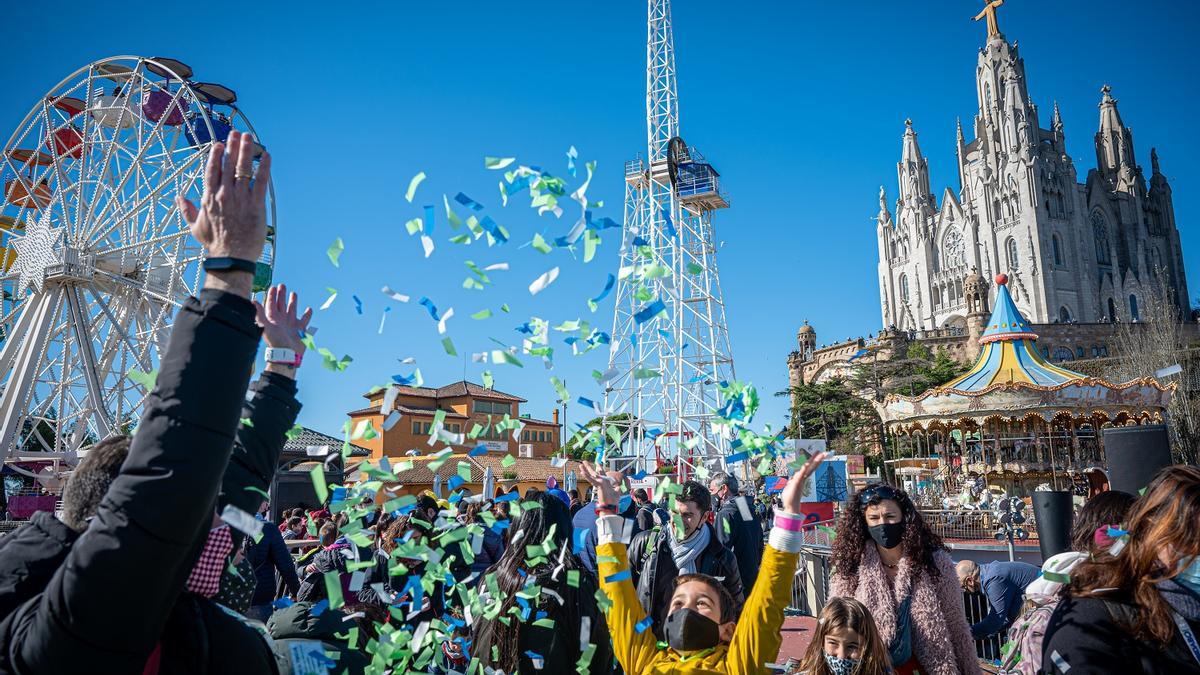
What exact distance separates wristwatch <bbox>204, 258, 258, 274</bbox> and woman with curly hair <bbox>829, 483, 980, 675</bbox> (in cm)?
293

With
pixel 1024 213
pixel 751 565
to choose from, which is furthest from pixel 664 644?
pixel 1024 213

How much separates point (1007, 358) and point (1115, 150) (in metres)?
71.5

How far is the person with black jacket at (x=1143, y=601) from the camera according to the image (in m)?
1.94

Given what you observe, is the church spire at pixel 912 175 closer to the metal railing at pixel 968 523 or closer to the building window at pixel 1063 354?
the building window at pixel 1063 354

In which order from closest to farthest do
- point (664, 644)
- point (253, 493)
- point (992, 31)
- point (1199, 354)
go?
1. point (253, 493)
2. point (664, 644)
3. point (1199, 354)
4. point (992, 31)

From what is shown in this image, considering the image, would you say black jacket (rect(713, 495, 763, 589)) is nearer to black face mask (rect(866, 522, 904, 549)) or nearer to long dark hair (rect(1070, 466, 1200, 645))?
black face mask (rect(866, 522, 904, 549))

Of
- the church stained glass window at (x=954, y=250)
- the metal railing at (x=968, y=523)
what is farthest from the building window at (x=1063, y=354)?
the metal railing at (x=968, y=523)

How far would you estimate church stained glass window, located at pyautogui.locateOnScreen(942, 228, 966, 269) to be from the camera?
76.1m

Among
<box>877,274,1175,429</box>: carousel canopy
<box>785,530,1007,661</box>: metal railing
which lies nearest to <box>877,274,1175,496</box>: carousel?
<box>877,274,1175,429</box>: carousel canopy

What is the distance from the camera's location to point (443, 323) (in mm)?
2652

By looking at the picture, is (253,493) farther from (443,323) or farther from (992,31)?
(992,31)

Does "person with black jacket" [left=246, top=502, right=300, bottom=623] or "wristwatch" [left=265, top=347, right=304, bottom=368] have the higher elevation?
"wristwatch" [left=265, top=347, right=304, bottom=368]

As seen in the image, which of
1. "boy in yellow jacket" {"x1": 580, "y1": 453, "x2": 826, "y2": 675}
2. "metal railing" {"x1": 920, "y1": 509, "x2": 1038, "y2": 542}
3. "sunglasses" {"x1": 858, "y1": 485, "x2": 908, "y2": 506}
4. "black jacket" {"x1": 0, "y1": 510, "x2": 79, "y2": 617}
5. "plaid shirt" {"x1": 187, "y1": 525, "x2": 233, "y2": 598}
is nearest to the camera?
"black jacket" {"x1": 0, "y1": 510, "x2": 79, "y2": 617}

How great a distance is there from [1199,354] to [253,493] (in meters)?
49.0
